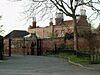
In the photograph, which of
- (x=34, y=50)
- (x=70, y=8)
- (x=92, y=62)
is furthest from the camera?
(x=34, y=50)

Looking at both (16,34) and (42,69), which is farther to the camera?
(16,34)

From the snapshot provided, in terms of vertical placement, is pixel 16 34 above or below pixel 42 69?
above

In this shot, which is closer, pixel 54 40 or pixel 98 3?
pixel 98 3

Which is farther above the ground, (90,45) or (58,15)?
(58,15)

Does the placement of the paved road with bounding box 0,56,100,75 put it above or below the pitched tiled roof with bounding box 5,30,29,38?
below

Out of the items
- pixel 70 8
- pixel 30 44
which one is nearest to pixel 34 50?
pixel 30 44

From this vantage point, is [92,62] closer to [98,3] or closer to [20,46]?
[98,3]

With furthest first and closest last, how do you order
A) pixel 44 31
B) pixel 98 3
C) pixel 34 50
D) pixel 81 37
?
pixel 44 31
pixel 34 50
pixel 81 37
pixel 98 3

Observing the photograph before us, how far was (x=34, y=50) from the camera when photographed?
55.9 meters

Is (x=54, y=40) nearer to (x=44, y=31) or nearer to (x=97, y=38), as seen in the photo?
(x=97, y=38)

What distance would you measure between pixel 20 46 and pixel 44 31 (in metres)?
39.7

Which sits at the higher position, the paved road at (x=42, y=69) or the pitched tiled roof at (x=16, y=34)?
the pitched tiled roof at (x=16, y=34)

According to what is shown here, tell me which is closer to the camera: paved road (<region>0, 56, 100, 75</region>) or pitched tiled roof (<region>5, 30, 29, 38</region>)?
paved road (<region>0, 56, 100, 75</region>)

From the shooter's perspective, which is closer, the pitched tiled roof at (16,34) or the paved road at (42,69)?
the paved road at (42,69)
